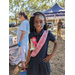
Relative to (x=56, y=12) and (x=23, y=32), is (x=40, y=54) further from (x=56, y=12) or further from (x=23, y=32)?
(x=56, y=12)

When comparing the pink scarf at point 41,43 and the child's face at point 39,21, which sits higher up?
the child's face at point 39,21

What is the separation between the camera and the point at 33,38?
1233mm

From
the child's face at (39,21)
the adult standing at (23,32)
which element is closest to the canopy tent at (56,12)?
the adult standing at (23,32)

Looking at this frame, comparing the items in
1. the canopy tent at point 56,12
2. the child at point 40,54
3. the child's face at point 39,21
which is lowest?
the child at point 40,54

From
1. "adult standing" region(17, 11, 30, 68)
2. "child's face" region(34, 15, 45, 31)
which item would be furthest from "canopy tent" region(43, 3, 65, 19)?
"child's face" region(34, 15, 45, 31)

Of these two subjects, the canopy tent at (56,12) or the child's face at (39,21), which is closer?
the child's face at (39,21)

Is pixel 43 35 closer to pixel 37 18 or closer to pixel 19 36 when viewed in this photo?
pixel 37 18

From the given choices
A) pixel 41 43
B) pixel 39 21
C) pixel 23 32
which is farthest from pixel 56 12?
pixel 41 43

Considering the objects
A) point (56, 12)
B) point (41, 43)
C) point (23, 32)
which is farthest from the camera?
point (56, 12)

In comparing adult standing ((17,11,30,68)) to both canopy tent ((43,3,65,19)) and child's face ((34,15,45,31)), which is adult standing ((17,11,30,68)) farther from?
canopy tent ((43,3,65,19))

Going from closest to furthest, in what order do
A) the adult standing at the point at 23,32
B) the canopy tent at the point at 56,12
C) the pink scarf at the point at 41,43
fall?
the pink scarf at the point at 41,43 < the adult standing at the point at 23,32 < the canopy tent at the point at 56,12

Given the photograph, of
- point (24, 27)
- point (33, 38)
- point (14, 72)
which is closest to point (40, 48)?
point (33, 38)

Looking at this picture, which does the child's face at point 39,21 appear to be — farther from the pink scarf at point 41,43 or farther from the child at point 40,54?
the pink scarf at point 41,43
